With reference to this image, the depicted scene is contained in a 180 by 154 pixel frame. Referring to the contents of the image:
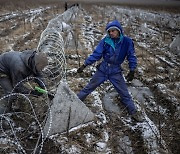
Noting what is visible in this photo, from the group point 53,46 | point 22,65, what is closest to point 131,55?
point 22,65

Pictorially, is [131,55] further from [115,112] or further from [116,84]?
[115,112]

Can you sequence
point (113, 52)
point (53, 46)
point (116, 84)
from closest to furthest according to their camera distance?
point (113, 52) → point (116, 84) → point (53, 46)

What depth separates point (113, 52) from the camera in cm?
539

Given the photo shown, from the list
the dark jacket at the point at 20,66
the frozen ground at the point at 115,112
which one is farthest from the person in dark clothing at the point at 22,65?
the frozen ground at the point at 115,112

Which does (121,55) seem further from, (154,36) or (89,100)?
(154,36)

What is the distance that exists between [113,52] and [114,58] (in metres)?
0.12

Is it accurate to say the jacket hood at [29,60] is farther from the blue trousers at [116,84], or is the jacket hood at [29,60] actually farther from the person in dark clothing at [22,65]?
the blue trousers at [116,84]

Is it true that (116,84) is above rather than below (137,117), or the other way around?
above

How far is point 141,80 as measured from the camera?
7.73 metres

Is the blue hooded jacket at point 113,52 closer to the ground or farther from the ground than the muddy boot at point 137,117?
farther from the ground

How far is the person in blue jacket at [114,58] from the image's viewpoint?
208 inches

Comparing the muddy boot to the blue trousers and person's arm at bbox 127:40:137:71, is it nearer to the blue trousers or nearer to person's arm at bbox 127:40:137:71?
the blue trousers

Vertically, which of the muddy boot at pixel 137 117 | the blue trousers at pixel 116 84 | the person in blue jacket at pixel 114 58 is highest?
the person in blue jacket at pixel 114 58

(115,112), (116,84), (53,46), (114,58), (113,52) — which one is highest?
(113,52)
